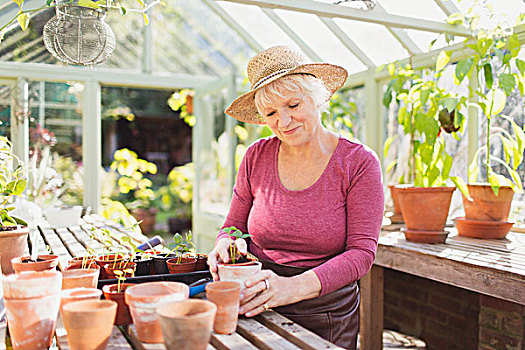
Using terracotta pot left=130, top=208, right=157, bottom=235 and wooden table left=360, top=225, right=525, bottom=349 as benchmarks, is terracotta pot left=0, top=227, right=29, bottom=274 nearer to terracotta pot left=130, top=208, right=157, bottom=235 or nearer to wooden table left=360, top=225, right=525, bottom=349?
wooden table left=360, top=225, right=525, bottom=349

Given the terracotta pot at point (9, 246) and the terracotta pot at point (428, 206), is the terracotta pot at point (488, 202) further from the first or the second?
the terracotta pot at point (9, 246)

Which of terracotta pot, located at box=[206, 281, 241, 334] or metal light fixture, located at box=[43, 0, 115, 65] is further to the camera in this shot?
metal light fixture, located at box=[43, 0, 115, 65]

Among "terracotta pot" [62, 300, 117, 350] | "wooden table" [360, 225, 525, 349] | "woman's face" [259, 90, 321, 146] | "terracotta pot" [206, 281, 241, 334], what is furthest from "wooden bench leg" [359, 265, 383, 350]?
"terracotta pot" [62, 300, 117, 350]

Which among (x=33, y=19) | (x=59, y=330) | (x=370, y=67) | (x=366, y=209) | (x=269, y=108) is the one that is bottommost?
(x=59, y=330)

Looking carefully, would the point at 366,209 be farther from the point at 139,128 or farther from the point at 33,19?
the point at 139,128

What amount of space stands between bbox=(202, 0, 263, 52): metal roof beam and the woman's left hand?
13.0 ft

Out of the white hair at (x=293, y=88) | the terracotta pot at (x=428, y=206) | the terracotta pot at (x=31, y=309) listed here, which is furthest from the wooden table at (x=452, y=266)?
the terracotta pot at (x=31, y=309)

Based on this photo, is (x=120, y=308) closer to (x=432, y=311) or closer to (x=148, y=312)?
(x=148, y=312)

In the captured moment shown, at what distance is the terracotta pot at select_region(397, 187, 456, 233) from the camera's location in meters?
2.63

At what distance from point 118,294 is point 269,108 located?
75 centimetres

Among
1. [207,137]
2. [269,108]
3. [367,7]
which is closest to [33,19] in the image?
[207,137]

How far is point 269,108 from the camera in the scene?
156 cm

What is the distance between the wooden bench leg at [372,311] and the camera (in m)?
2.73

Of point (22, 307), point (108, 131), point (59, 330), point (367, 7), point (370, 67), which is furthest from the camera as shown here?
point (108, 131)
